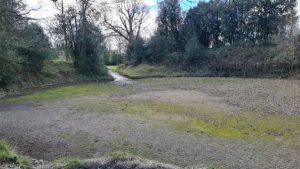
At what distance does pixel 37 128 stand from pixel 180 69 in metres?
30.5

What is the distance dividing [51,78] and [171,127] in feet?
90.8

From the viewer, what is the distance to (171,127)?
15.7m

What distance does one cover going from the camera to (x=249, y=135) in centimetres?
1388

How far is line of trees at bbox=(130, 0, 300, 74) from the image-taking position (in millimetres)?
38344

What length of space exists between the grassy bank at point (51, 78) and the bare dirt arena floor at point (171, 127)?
7656mm

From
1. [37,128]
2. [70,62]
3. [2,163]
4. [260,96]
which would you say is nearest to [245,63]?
[260,96]

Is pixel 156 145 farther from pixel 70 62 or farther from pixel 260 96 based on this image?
pixel 70 62

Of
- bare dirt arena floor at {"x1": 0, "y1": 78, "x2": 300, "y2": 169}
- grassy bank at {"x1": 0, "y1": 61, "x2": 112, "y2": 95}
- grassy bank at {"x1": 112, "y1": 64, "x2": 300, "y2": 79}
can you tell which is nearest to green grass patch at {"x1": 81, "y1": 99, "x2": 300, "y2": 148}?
bare dirt arena floor at {"x1": 0, "y1": 78, "x2": 300, "y2": 169}

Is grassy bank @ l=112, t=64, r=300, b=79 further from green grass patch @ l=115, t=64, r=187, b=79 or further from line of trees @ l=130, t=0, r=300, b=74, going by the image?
line of trees @ l=130, t=0, r=300, b=74

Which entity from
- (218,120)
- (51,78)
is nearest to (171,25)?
(51,78)

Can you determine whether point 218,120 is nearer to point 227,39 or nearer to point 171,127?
point 171,127

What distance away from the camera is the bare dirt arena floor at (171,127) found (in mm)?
11680

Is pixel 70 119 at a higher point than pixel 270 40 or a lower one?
lower

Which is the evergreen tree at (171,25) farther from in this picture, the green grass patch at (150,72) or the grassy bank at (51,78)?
the grassy bank at (51,78)
